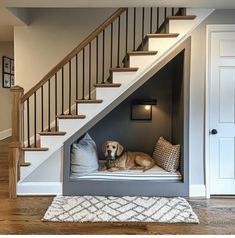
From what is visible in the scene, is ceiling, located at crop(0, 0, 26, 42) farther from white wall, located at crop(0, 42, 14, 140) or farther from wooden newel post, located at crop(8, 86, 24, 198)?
white wall, located at crop(0, 42, 14, 140)

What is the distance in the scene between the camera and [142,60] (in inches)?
145

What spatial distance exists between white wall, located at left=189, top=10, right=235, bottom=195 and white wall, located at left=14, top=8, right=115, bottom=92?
205cm

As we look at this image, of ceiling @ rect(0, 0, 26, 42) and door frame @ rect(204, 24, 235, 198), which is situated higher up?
ceiling @ rect(0, 0, 26, 42)

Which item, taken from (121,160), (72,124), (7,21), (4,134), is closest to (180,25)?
(72,124)

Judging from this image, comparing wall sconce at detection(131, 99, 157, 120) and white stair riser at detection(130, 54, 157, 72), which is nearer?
white stair riser at detection(130, 54, 157, 72)

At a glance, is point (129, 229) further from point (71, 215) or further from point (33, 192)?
point (33, 192)

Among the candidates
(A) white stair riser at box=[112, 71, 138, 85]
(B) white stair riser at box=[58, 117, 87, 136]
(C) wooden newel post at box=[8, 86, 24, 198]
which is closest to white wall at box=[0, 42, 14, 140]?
(C) wooden newel post at box=[8, 86, 24, 198]

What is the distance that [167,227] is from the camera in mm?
2857

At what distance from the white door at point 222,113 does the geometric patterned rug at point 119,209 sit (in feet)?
2.06

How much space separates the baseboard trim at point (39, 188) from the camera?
3775 mm

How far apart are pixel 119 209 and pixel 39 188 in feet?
3.87

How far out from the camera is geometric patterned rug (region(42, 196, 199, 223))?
3.02 meters

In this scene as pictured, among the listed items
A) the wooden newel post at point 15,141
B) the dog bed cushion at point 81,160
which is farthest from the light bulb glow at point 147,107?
the wooden newel post at point 15,141

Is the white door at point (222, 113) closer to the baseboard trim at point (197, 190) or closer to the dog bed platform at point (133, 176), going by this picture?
the baseboard trim at point (197, 190)
